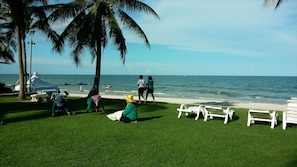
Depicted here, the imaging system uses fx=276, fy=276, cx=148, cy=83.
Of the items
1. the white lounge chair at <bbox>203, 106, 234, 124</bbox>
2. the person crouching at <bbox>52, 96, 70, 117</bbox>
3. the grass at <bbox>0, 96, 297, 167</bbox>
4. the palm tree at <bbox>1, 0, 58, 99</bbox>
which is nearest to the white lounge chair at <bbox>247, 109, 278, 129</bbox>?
the grass at <bbox>0, 96, 297, 167</bbox>

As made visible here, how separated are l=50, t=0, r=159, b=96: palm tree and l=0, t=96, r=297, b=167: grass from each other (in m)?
6.00

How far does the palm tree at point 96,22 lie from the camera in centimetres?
1416

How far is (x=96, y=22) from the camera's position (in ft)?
46.8

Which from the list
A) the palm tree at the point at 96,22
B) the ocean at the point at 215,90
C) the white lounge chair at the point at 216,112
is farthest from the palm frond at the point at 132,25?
the ocean at the point at 215,90

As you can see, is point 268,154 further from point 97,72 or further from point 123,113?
point 97,72

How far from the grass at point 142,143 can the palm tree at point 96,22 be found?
6.00 metres

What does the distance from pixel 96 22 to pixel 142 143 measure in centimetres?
956

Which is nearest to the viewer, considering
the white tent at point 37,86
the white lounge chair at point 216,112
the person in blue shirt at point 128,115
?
the person in blue shirt at point 128,115

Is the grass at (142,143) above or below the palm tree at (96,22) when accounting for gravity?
below

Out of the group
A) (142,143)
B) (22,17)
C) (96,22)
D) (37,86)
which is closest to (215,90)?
(37,86)

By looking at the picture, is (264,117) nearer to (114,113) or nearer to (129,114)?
(129,114)

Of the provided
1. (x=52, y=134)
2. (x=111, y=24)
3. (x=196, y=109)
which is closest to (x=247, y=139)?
(x=196, y=109)

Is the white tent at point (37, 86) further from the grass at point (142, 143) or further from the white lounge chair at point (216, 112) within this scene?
the white lounge chair at point (216, 112)

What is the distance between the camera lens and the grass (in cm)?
507
